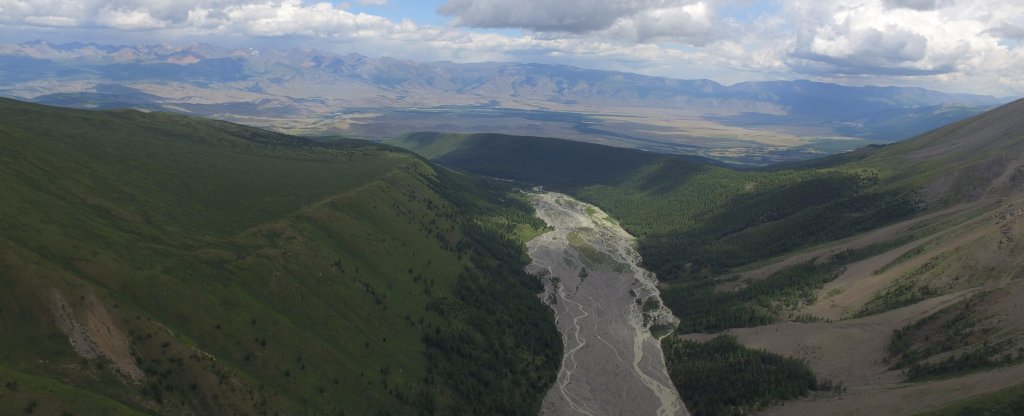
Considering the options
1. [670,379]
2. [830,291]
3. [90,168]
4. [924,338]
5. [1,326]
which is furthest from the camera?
[830,291]

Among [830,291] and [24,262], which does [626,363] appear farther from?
[24,262]

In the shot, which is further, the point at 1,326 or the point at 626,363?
the point at 626,363

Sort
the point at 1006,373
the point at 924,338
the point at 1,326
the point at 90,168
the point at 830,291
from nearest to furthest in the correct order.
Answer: the point at 1,326, the point at 1006,373, the point at 924,338, the point at 90,168, the point at 830,291

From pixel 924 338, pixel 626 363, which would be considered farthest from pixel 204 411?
pixel 924 338

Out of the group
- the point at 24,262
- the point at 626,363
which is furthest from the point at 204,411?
the point at 626,363

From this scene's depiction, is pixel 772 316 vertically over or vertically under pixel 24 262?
under

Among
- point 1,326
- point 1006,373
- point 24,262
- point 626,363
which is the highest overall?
point 24,262
